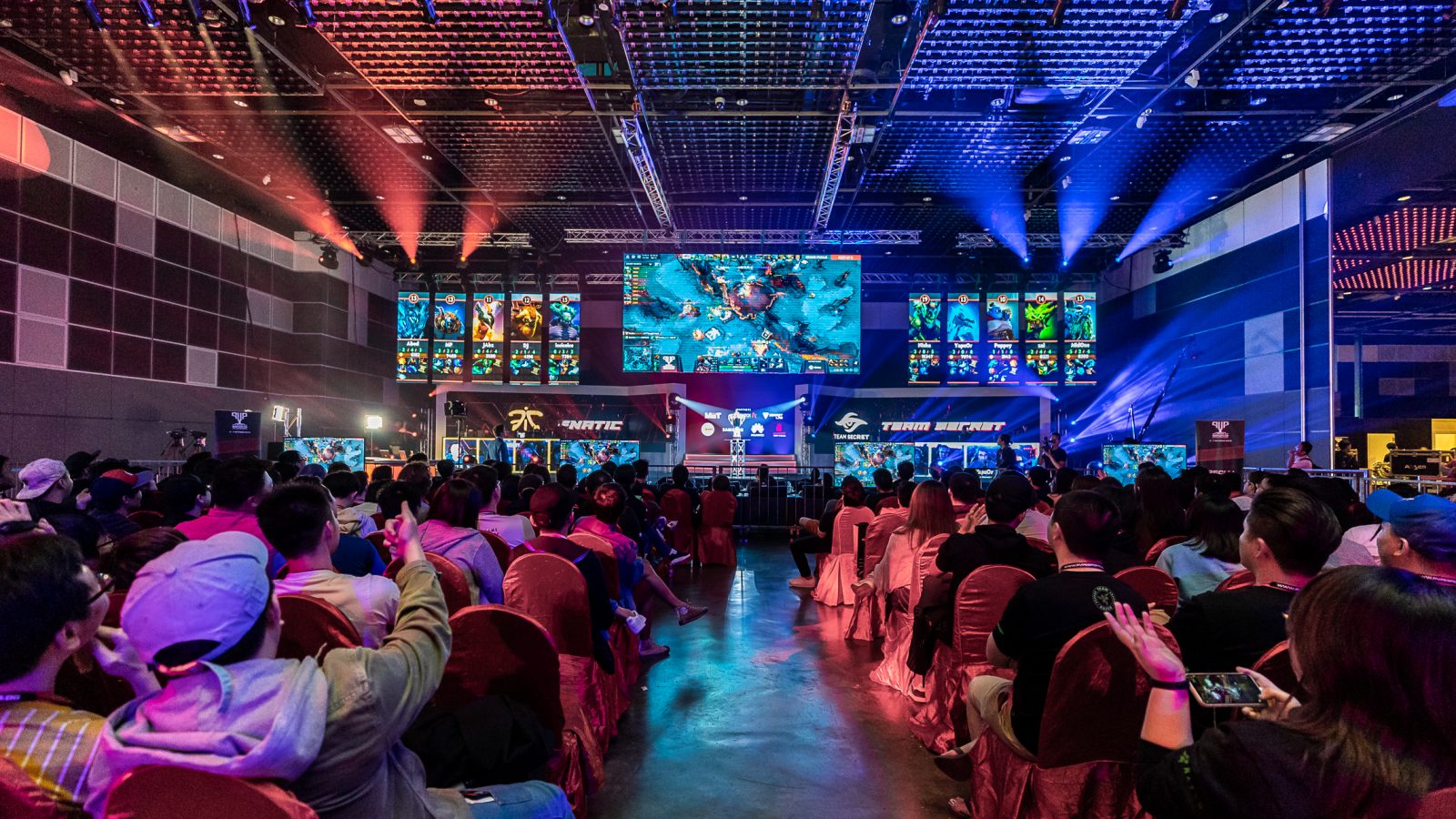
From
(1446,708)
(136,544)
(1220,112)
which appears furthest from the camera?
(1220,112)

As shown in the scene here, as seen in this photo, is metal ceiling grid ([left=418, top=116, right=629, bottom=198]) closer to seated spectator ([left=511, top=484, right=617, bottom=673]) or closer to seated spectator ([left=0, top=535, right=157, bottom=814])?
seated spectator ([left=511, top=484, right=617, bottom=673])

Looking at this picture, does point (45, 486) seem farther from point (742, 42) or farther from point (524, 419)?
point (524, 419)

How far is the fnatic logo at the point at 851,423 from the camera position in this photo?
18438mm

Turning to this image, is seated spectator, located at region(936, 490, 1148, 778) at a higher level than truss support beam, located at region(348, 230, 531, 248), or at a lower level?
lower

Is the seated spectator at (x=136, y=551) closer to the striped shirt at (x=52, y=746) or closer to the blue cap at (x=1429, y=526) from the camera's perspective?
the striped shirt at (x=52, y=746)

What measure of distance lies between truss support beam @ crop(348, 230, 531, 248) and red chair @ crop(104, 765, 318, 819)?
14924 mm

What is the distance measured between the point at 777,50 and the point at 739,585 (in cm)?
572

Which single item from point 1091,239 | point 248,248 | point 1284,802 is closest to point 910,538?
point 1284,802

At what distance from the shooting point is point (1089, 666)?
2.12m

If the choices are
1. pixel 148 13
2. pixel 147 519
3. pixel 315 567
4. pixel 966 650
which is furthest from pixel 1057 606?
pixel 148 13

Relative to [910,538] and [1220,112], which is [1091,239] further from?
[910,538]

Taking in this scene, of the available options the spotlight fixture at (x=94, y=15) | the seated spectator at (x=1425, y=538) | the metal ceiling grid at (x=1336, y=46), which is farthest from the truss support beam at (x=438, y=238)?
the seated spectator at (x=1425, y=538)

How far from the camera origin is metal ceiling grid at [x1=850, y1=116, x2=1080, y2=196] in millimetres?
9632

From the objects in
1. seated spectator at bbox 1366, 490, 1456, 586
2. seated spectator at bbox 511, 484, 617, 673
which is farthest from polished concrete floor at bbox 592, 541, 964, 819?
seated spectator at bbox 1366, 490, 1456, 586
